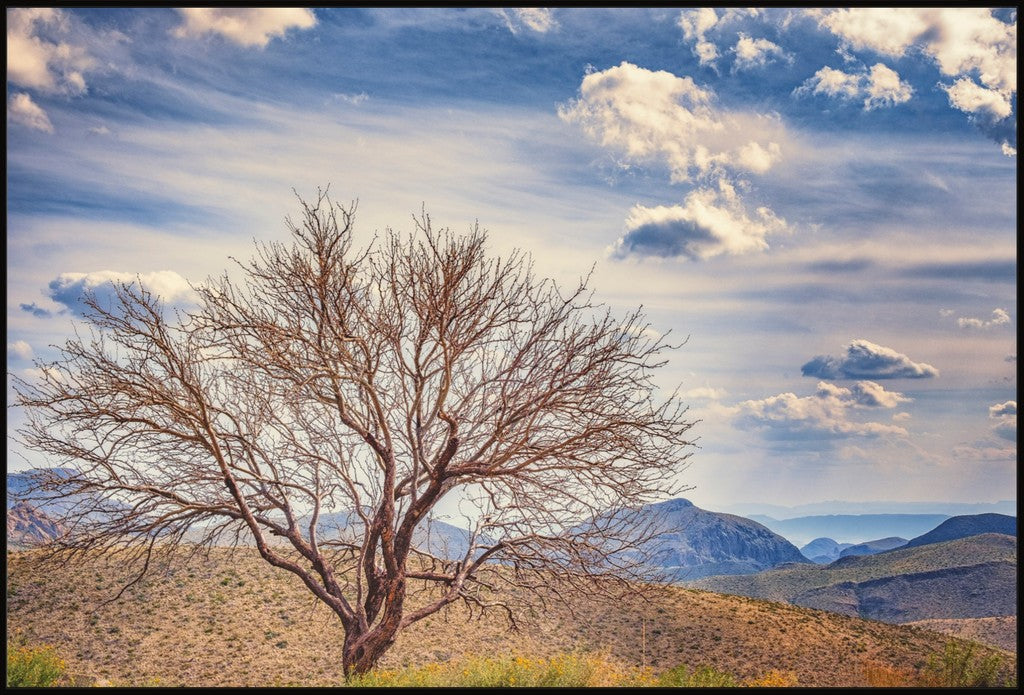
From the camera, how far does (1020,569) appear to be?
441 inches

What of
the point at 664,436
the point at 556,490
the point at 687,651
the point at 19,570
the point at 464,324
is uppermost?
the point at 464,324

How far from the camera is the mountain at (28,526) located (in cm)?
1340

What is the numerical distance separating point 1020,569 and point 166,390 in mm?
13585

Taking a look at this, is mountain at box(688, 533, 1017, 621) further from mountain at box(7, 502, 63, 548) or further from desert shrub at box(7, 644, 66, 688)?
mountain at box(7, 502, 63, 548)

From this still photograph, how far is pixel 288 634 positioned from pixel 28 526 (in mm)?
13874

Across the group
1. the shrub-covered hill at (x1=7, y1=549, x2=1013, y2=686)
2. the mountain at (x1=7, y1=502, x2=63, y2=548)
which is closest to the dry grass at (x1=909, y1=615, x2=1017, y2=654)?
the shrub-covered hill at (x1=7, y1=549, x2=1013, y2=686)

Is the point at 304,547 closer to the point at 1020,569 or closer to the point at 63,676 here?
the point at 63,676

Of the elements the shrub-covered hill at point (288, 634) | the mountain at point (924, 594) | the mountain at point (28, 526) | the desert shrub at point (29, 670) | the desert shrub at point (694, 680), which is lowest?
the mountain at point (924, 594)

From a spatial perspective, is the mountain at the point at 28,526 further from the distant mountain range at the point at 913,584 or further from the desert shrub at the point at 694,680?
the distant mountain range at the point at 913,584

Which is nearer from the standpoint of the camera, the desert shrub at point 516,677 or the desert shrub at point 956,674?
the desert shrub at point 516,677

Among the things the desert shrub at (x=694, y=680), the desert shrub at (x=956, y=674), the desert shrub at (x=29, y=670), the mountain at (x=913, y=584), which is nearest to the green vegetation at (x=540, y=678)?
the desert shrub at (x=694, y=680)

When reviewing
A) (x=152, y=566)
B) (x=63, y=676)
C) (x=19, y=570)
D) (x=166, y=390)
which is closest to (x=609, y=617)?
(x=152, y=566)

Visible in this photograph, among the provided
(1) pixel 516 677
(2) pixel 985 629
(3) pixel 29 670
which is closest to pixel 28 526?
(3) pixel 29 670

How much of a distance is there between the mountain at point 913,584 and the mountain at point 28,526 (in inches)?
3932
